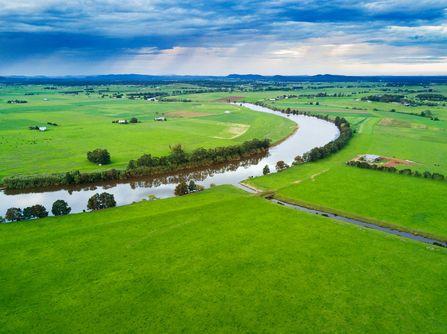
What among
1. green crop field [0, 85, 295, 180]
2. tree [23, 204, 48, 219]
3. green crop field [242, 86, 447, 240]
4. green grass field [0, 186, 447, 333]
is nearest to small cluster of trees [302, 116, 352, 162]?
green crop field [242, 86, 447, 240]

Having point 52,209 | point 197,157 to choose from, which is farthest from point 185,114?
point 52,209

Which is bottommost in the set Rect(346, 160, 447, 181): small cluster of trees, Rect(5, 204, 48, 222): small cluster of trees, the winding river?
the winding river

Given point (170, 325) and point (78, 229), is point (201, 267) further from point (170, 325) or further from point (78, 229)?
point (78, 229)

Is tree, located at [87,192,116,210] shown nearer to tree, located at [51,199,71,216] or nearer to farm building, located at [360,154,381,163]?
tree, located at [51,199,71,216]

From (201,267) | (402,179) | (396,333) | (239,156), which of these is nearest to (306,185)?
(402,179)

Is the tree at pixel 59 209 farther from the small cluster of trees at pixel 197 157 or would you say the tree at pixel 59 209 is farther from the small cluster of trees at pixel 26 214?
the small cluster of trees at pixel 197 157

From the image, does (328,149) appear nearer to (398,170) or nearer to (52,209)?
(398,170)
